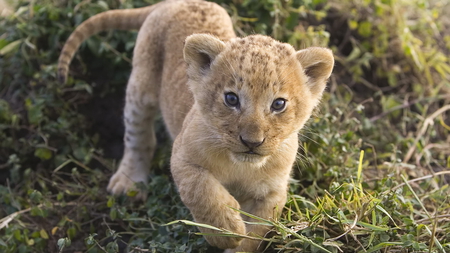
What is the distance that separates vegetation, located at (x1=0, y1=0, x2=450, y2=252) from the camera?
3752mm

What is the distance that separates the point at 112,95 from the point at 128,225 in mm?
1944

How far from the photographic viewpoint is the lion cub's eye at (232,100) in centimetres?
325

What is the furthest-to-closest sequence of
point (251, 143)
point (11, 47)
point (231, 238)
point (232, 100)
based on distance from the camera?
point (11, 47), point (231, 238), point (232, 100), point (251, 143)

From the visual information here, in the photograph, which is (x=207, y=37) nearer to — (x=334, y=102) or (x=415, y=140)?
(x=334, y=102)

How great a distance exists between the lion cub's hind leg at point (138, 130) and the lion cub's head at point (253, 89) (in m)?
1.35

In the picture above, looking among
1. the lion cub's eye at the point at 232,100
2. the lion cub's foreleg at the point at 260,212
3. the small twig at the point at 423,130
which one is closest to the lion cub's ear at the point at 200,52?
the lion cub's eye at the point at 232,100

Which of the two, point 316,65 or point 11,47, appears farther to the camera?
point 11,47

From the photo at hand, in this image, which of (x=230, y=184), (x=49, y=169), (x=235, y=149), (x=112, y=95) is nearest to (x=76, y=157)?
(x=49, y=169)

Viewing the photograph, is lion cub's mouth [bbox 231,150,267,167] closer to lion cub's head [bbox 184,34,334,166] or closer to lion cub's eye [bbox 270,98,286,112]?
lion cub's head [bbox 184,34,334,166]

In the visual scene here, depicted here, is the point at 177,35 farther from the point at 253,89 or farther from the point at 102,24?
the point at 253,89

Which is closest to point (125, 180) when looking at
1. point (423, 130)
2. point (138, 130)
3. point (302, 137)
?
point (138, 130)

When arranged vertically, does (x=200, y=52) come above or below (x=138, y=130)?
above

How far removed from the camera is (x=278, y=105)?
327 cm

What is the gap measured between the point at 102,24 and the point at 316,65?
8.11ft
